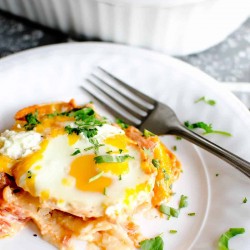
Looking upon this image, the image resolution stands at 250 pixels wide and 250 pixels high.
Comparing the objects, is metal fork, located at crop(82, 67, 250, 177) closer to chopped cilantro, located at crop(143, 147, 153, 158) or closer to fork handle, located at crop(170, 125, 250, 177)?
fork handle, located at crop(170, 125, 250, 177)

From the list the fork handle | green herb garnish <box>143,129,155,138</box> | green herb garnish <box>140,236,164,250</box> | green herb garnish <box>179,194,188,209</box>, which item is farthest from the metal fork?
green herb garnish <box>140,236,164,250</box>

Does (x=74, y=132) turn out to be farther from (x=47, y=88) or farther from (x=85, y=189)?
(x=47, y=88)

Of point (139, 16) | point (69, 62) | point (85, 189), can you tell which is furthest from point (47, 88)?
point (85, 189)

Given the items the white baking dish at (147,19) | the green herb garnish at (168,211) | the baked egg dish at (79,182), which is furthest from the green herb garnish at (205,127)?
the white baking dish at (147,19)

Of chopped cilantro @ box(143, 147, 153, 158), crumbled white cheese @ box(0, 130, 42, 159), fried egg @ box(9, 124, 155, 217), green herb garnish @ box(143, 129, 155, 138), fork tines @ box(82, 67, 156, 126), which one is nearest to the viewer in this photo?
fried egg @ box(9, 124, 155, 217)

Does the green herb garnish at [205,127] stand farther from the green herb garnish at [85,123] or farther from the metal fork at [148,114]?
the green herb garnish at [85,123]

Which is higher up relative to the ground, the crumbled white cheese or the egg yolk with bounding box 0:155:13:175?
the crumbled white cheese

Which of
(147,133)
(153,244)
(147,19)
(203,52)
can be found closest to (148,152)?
(147,133)

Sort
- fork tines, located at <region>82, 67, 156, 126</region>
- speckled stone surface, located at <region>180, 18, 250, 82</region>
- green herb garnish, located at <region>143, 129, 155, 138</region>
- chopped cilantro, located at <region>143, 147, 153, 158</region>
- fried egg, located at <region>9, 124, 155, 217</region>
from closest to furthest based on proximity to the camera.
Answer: fried egg, located at <region>9, 124, 155, 217</region>, chopped cilantro, located at <region>143, 147, 153, 158</region>, green herb garnish, located at <region>143, 129, 155, 138</region>, fork tines, located at <region>82, 67, 156, 126</region>, speckled stone surface, located at <region>180, 18, 250, 82</region>
